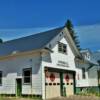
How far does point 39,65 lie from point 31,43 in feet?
11.8

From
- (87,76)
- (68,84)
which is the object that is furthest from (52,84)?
(87,76)

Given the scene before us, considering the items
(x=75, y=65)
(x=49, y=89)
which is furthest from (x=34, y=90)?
(x=75, y=65)

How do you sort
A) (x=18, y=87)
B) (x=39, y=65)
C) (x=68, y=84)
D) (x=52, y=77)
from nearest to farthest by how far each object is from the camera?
(x=39, y=65)
(x=18, y=87)
(x=52, y=77)
(x=68, y=84)

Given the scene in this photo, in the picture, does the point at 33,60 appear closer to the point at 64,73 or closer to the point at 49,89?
the point at 49,89

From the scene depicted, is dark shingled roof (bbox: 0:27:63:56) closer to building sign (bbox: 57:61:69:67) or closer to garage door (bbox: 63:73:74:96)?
building sign (bbox: 57:61:69:67)

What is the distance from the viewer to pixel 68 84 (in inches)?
1266

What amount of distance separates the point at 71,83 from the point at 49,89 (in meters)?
5.60

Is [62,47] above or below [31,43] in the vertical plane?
below

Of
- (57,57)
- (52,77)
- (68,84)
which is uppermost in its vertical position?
(57,57)

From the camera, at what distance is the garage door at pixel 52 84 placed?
27.8 metres

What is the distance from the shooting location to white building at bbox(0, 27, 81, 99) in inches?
1069

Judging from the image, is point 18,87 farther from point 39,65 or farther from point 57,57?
point 57,57

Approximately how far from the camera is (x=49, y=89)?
1103 inches

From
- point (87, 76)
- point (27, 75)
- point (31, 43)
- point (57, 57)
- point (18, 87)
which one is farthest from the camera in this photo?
point (87, 76)
